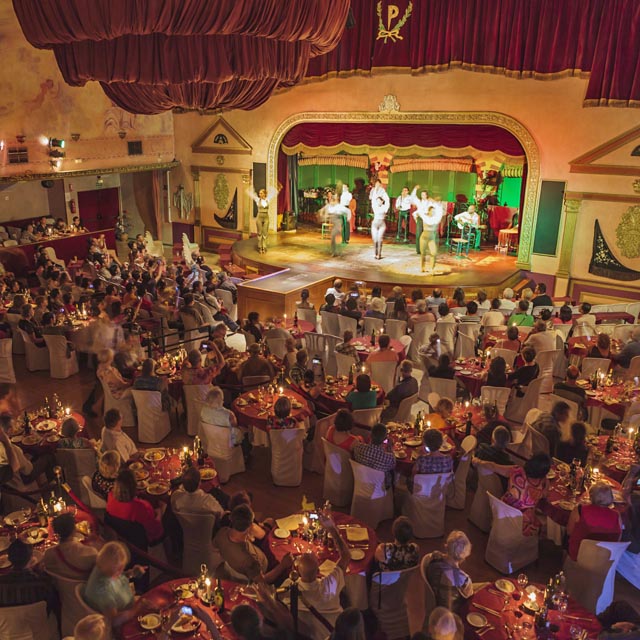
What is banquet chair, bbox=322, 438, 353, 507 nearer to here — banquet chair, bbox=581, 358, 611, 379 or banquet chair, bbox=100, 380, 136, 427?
banquet chair, bbox=100, 380, 136, 427

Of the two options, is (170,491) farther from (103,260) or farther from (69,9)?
(103,260)

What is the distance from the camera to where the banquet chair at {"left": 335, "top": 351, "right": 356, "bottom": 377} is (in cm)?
854

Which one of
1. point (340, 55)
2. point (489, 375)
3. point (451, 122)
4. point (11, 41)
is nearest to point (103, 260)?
point (11, 41)

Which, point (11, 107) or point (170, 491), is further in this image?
point (11, 107)

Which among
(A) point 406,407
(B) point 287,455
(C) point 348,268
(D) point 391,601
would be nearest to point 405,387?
(A) point 406,407

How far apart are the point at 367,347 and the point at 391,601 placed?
14.9 feet

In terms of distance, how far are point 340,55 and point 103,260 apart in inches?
288

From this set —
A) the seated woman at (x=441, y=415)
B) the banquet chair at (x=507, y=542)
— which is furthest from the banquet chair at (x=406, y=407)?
the banquet chair at (x=507, y=542)

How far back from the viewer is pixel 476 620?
416 cm

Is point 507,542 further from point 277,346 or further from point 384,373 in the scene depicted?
point 277,346

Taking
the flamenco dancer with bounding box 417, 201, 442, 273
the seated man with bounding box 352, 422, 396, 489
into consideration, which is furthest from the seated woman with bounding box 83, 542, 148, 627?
the flamenco dancer with bounding box 417, 201, 442, 273

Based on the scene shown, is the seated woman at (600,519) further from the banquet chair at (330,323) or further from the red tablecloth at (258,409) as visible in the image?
the banquet chair at (330,323)

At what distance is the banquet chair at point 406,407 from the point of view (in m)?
7.08

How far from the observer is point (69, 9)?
3.84 m
